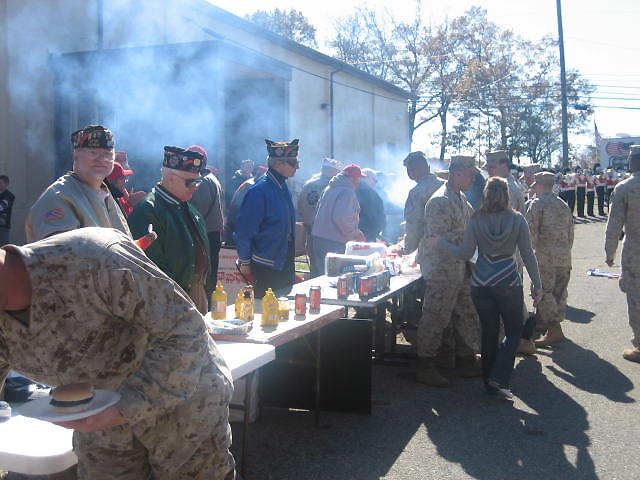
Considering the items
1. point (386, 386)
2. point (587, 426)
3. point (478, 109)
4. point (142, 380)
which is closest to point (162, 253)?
point (142, 380)

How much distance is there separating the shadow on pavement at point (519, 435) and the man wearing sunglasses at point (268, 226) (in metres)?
1.75

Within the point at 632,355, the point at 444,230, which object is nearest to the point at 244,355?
the point at 444,230

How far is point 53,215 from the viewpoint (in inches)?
134

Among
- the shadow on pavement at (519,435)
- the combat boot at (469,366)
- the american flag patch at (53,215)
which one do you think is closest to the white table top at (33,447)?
the american flag patch at (53,215)

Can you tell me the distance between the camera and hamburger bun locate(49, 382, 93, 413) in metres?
1.67

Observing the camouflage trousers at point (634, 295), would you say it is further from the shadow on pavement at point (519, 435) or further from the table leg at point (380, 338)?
the table leg at point (380, 338)

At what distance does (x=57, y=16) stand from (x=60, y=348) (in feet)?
38.9

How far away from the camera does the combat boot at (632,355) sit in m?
6.59

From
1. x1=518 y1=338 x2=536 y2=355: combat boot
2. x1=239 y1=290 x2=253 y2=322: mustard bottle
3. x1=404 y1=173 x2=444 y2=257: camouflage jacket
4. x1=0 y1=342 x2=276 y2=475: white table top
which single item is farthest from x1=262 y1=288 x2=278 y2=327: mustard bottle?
x1=518 y1=338 x2=536 y2=355: combat boot

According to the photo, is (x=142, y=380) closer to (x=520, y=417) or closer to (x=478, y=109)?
(x=520, y=417)

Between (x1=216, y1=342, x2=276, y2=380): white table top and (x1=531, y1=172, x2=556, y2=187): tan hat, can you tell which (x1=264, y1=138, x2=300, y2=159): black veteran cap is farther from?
(x1=531, y1=172, x2=556, y2=187): tan hat

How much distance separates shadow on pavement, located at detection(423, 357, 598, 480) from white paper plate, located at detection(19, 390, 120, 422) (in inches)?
114

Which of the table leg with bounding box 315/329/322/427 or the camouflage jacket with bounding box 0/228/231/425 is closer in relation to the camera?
the camouflage jacket with bounding box 0/228/231/425

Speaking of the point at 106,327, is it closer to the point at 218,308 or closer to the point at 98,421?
the point at 98,421
